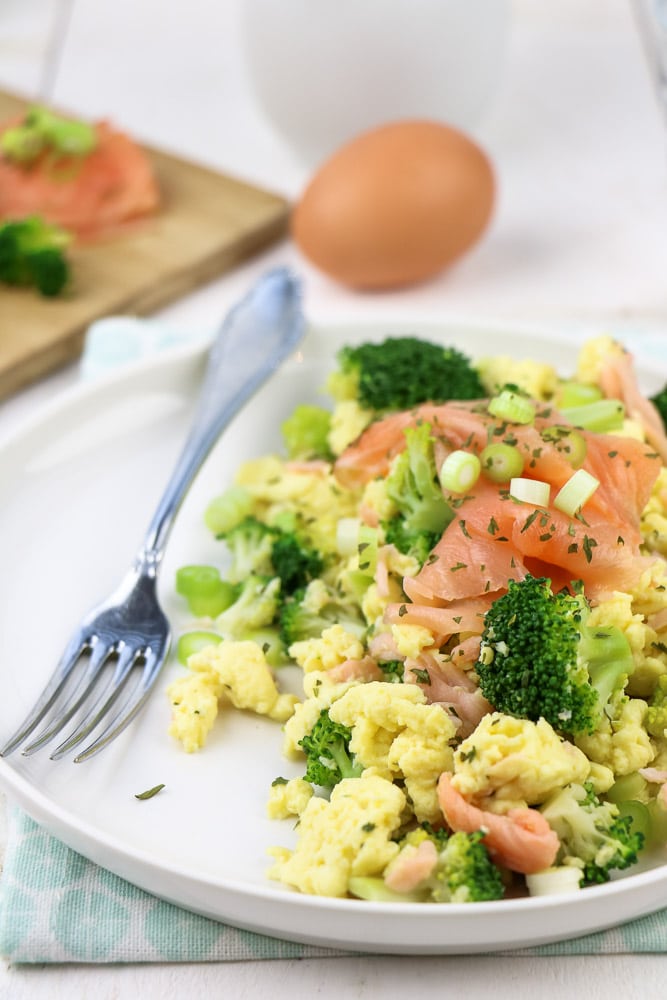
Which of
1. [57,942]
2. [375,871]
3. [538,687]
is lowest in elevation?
[57,942]

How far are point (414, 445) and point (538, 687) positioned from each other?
0.85 metres

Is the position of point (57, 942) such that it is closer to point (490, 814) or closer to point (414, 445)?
point (490, 814)

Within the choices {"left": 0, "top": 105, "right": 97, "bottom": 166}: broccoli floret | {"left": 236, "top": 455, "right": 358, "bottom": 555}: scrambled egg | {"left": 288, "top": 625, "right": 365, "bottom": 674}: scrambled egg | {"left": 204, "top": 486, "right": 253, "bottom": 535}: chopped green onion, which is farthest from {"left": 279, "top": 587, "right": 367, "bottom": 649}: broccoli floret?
{"left": 0, "top": 105, "right": 97, "bottom": 166}: broccoli floret

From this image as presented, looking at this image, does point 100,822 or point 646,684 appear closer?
point 100,822

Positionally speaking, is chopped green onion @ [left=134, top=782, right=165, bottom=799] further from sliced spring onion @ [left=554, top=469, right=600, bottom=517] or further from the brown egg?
the brown egg

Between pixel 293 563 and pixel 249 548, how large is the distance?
191mm

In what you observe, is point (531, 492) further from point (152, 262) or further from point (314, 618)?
point (152, 262)

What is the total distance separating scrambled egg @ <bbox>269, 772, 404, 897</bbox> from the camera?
2.50m

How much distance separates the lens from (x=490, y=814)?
8.27 feet

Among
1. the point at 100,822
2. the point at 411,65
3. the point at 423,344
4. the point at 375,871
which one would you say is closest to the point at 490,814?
the point at 375,871

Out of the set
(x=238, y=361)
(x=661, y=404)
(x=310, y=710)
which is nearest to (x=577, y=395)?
(x=661, y=404)

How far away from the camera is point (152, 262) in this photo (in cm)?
558

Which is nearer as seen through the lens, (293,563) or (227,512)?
(293,563)

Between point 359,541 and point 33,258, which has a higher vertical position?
point 359,541
